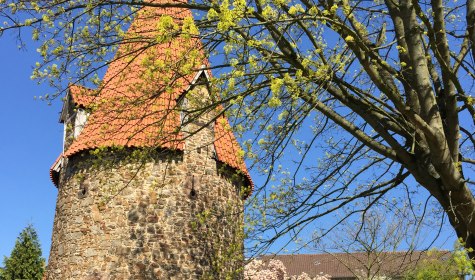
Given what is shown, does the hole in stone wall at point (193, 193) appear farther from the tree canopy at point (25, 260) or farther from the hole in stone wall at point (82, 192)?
the tree canopy at point (25, 260)

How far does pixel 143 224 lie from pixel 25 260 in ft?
30.8

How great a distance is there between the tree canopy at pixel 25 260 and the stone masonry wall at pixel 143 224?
708 centimetres

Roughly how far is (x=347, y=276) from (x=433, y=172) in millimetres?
35985

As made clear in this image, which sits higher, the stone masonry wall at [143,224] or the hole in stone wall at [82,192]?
the hole in stone wall at [82,192]

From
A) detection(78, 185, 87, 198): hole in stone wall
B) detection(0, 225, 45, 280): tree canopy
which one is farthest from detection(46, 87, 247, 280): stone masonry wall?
detection(0, 225, 45, 280): tree canopy

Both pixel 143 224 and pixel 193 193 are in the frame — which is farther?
pixel 193 193

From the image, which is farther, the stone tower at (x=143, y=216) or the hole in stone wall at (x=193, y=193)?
the hole in stone wall at (x=193, y=193)

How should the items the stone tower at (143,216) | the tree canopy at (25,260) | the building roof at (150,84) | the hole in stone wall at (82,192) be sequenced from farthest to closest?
the tree canopy at (25,260) < the hole in stone wall at (82,192) < the stone tower at (143,216) < the building roof at (150,84)

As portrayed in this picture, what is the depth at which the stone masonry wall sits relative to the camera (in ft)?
36.3

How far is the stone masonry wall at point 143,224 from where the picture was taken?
11.1 m

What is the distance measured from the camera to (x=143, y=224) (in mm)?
11227

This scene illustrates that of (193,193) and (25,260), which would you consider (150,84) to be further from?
(25,260)

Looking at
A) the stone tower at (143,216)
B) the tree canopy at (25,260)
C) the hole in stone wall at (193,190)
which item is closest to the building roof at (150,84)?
the stone tower at (143,216)

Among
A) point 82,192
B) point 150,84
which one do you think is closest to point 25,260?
point 82,192
